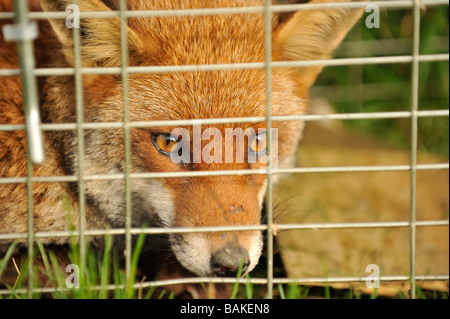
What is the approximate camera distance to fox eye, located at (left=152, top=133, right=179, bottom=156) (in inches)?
96.5

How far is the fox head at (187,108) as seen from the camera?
2.31 m

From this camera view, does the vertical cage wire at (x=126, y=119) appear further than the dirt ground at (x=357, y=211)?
No

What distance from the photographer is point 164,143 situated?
2.47 metres

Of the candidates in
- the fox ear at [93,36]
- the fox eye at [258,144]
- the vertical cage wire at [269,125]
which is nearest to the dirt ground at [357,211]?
the fox eye at [258,144]

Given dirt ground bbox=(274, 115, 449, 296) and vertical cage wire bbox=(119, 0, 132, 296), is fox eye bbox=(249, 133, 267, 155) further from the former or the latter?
vertical cage wire bbox=(119, 0, 132, 296)

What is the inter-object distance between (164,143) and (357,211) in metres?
1.88

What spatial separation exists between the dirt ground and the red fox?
1.93 ft

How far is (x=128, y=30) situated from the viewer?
231 centimetres

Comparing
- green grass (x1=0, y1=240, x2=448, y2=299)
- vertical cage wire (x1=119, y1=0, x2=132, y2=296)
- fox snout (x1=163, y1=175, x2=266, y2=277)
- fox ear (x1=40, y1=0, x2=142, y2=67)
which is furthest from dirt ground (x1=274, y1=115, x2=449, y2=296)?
fox ear (x1=40, y1=0, x2=142, y2=67)

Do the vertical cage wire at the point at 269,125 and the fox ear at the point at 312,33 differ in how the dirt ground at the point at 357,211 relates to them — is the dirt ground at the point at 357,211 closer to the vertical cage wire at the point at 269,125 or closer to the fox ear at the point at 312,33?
Answer: the vertical cage wire at the point at 269,125

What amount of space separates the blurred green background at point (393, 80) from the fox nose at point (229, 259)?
2.97 metres

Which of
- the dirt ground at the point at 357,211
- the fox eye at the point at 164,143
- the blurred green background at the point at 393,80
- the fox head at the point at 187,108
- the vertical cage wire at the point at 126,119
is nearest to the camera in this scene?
the vertical cage wire at the point at 126,119

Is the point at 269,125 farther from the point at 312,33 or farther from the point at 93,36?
the point at 93,36
